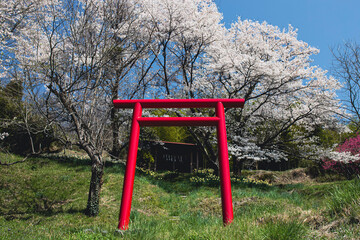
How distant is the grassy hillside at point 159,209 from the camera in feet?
8.52

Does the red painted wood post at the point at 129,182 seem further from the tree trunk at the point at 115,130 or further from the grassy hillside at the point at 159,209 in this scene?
the tree trunk at the point at 115,130

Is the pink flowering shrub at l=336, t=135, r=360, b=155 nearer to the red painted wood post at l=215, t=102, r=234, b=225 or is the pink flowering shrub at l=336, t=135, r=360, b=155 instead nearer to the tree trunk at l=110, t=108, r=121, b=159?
the tree trunk at l=110, t=108, r=121, b=159

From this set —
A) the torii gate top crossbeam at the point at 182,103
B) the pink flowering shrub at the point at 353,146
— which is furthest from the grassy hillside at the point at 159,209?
the pink flowering shrub at the point at 353,146

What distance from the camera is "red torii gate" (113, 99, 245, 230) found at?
10.7 feet

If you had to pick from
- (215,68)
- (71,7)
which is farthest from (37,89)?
(215,68)

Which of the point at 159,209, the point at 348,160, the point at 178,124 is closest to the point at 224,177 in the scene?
the point at 178,124

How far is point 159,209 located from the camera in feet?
23.9

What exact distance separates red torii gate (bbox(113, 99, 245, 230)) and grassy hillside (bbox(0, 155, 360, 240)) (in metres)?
0.22

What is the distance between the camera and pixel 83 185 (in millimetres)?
8914

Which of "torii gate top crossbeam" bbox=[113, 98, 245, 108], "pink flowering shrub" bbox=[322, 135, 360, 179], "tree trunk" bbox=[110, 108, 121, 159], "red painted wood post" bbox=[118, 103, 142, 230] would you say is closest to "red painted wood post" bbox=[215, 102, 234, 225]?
"torii gate top crossbeam" bbox=[113, 98, 245, 108]

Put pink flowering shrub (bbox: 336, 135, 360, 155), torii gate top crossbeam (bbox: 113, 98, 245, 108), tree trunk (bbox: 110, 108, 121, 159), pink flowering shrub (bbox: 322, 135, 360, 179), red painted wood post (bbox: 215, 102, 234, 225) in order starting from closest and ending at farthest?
red painted wood post (bbox: 215, 102, 234, 225), torii gate top crossbeam (bbox: 113, 98, 245, 108), tree trunk (bbox: 110, 108, 121, 159), pink flowering shrub (bbox: 322, 135, 360, 179), pink flowering shrub (bbox: 336, 135, 360, 155)

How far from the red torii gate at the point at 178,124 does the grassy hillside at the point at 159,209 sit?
0.73ft

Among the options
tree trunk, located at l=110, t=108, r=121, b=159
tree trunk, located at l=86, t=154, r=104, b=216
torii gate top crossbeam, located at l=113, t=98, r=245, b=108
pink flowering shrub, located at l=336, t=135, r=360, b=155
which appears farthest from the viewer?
pink flowering shrub, located at l=336, t=135, r=360, b=155

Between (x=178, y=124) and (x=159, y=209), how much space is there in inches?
174
